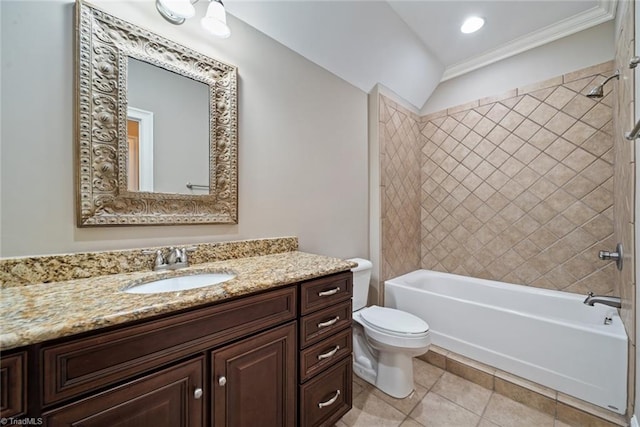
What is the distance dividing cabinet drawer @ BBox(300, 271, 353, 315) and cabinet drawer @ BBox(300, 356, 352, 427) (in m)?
0.34

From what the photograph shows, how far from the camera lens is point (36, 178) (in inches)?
37.1

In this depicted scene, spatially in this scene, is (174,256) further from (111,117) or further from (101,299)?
(111,117)

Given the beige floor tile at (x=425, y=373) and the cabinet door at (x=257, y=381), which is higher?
the cabinet door at (x=257, y=381)

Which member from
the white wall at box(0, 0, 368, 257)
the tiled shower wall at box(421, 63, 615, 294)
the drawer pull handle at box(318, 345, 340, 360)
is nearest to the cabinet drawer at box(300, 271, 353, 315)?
the drawer pull handle at box(318, 345, 340, 360)

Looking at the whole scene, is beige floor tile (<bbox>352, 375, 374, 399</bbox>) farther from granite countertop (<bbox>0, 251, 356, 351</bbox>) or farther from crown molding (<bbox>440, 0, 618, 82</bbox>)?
crown molding (<bbox>440, 0, 618, 82</bbox>)

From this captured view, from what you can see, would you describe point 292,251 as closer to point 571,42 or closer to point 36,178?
point 36,178

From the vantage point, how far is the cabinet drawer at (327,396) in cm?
113

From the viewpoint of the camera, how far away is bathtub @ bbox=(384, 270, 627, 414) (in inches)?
56.4

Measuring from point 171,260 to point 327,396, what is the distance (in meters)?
0.99

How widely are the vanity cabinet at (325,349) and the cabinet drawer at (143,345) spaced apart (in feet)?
0.73

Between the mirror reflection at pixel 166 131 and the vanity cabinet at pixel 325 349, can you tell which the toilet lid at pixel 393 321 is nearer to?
the vanity cabinet at pixel 325 349

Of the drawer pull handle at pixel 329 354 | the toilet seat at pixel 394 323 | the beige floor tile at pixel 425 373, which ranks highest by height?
the drawer pull handle at pixel 329 354

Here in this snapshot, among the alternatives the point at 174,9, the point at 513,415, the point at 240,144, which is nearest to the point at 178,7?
the point at 174,9

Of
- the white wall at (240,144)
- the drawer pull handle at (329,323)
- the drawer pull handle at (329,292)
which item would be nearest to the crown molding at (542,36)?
the white wall at (240,144)
